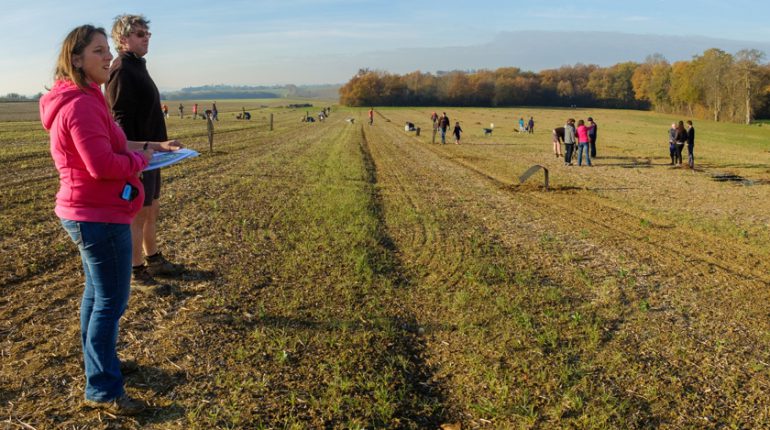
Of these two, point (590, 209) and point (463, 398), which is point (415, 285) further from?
point (590, 209)

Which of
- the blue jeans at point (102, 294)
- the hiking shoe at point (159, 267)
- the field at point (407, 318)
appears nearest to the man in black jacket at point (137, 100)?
the hiking shoe at point (159, 267)

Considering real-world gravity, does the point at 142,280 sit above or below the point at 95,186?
below

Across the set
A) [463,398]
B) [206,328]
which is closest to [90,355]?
[206,328]

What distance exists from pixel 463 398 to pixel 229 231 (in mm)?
5104

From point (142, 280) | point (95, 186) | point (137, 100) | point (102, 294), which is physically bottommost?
point (142, 280)

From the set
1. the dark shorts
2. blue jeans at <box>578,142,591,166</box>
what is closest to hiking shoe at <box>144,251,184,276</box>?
the dark shorts

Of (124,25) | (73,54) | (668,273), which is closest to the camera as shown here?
(73,54)

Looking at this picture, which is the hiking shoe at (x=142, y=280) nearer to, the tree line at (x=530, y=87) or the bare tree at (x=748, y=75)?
the bare tree at (x=748, y=75)

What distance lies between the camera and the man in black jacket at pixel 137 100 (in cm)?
453

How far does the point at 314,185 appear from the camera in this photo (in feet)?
40.4

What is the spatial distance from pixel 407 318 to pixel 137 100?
3278 mm

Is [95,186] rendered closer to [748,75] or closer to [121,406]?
[121,406]

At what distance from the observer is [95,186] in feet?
9.52

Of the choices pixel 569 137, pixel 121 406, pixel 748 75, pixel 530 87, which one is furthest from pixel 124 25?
pixel 530 87
